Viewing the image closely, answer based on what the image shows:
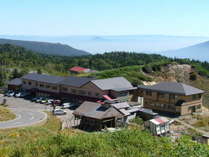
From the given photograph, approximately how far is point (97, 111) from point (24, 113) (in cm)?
1008

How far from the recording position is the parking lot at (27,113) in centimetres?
3016

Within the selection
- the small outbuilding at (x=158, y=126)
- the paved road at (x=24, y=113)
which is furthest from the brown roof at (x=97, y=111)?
the paved road at (x=24, y=113)

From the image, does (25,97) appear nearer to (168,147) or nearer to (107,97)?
(107,97)

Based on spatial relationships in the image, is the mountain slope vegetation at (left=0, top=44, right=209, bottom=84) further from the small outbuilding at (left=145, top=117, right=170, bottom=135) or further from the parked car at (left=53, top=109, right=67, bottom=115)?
the small outbuilding at (left=145, top=117, right=170, bottom=135)

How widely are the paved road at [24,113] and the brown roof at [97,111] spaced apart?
474 centimetres

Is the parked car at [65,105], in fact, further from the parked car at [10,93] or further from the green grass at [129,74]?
the green grass at [129,74]

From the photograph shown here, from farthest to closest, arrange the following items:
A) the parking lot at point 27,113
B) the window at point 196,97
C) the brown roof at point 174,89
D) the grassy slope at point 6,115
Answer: the window at point 196,97 < the brown roof at point 174,89 < the grassy slope at point 6,115 < the parking lot at point 27,113

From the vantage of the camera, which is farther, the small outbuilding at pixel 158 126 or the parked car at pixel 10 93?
the parked car at pixel 10 93

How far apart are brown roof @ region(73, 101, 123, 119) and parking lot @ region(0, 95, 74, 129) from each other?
5.76ft

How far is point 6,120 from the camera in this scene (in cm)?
3095

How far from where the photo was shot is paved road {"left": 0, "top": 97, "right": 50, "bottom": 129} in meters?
29.9

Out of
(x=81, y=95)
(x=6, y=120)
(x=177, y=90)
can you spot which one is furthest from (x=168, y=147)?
(x=81, y=95)

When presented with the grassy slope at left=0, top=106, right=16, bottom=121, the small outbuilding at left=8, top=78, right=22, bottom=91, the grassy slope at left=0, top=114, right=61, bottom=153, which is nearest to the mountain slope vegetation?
the small outbuilding at left=8, top=78, right=22, bottom=91

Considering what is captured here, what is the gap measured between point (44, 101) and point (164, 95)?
636 inches
